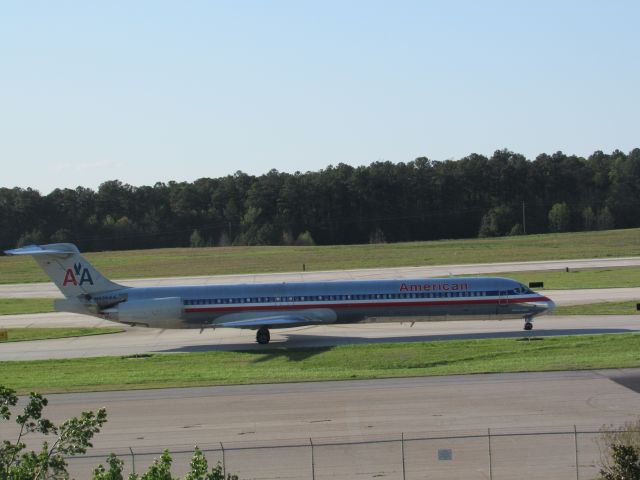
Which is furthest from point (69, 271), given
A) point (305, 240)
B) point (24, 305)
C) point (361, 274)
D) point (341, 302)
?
point (305, 240)

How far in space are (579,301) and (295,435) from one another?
1322 inches

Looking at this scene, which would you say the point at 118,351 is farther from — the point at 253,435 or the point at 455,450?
the point at 455,450

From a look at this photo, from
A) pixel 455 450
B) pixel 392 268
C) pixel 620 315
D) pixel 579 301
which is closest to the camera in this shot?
pixel 455 450

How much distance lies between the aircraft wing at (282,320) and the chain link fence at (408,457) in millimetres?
17912

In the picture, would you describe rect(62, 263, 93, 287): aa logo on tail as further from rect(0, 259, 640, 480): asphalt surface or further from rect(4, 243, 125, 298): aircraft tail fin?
rect(0, 259, 640, 480): asphalt surface

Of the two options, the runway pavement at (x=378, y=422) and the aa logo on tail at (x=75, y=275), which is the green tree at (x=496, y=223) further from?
the runway pavement at (x=378, y=422)

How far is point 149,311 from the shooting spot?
141 ft

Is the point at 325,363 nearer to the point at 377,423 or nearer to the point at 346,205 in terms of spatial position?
the point at 377,423

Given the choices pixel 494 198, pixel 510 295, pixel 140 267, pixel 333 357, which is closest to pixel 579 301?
pixel 510 295

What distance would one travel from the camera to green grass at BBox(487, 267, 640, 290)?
63.0m

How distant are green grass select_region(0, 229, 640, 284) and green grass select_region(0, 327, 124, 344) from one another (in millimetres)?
39524

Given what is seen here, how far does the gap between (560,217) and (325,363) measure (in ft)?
364

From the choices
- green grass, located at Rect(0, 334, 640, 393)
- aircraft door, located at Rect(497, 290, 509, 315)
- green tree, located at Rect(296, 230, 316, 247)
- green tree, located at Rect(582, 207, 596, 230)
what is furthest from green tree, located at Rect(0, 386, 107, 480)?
green tree, located at Rect(582, 207, 596, 230)

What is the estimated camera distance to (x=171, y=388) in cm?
3238
